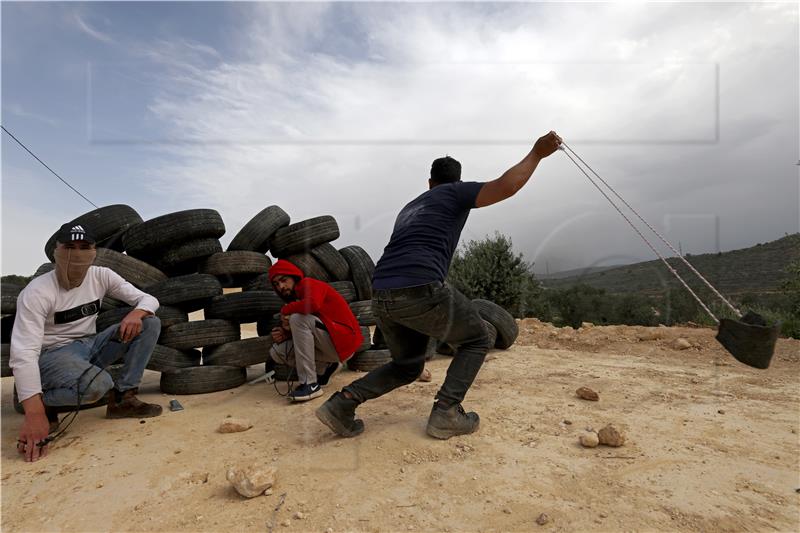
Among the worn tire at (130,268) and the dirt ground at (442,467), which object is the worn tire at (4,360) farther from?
the worn tire at (130,268)

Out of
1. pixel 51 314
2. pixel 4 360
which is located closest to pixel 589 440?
pixel 51 314

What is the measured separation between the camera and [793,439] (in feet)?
10.9

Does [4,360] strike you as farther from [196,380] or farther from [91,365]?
[196,380]

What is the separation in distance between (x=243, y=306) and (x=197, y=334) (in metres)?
0.55

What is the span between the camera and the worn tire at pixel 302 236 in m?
5.95

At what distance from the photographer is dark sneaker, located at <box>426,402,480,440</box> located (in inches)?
132

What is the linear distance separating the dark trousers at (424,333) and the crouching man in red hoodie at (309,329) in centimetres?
123

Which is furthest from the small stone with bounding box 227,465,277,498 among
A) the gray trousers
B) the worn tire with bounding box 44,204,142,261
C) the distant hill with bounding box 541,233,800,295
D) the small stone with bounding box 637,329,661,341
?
the distant hill with bounding box 541,233,800,295

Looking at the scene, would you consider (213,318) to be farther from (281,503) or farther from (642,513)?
(642,513)

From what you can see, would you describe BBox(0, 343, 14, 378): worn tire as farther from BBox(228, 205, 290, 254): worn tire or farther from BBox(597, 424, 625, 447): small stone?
BBox(597, 424, 625, 447): small stone

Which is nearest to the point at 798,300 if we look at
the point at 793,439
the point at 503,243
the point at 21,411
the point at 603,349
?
the point at 503,243

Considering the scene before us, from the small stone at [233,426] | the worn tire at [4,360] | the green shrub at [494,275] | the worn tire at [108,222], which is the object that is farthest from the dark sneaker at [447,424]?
the green shrub at [494,275]

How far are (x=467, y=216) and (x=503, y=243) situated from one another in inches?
439

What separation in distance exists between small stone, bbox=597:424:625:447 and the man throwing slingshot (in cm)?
85
